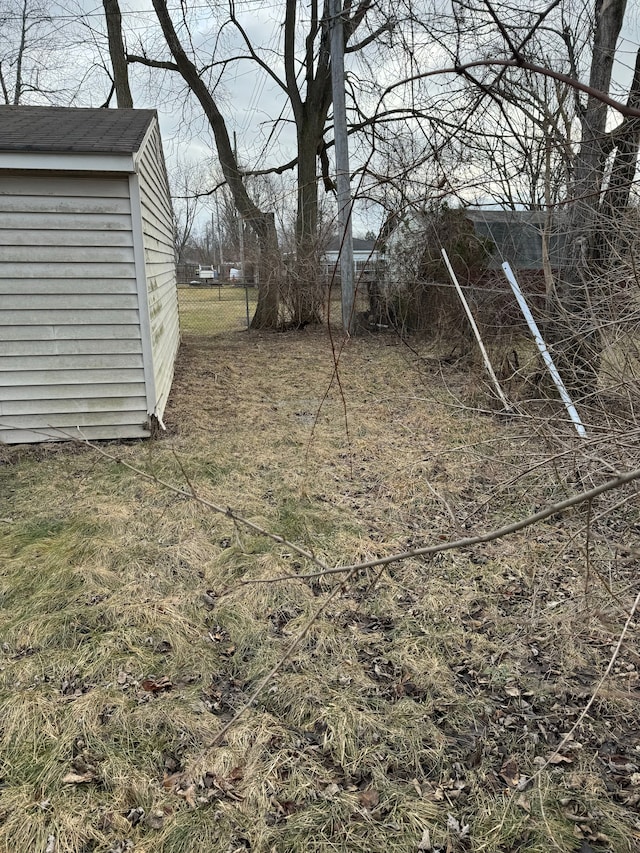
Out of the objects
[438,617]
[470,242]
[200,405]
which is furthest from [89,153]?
[470,242]

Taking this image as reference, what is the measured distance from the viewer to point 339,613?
2.81m

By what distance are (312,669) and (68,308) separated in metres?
3.82

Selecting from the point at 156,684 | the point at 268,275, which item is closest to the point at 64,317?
the point at 156,684

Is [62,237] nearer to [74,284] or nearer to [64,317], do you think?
[74,284]

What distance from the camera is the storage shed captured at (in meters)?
4.58

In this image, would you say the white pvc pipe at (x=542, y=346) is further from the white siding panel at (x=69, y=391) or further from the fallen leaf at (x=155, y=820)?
the white siding panel at (x=69, y=391)

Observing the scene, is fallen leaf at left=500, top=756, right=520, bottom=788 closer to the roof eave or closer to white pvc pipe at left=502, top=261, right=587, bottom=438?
white pvc pipe at left=502, top=261, right=587, bottom=438

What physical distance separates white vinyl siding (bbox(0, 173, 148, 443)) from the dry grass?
2.69 ft

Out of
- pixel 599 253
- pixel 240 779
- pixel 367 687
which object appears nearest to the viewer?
pixel 240 779

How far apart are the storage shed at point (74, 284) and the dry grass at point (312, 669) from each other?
2.86 feet

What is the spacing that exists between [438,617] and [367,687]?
61 cm

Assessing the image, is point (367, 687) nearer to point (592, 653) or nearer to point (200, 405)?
point (592, 653)

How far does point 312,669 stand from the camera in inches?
96.3

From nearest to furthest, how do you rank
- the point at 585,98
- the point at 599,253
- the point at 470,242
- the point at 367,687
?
the point at 367,687
the point at 585,98
the point at 599,253
the point at 470,242
